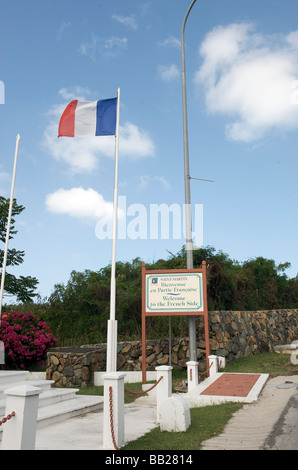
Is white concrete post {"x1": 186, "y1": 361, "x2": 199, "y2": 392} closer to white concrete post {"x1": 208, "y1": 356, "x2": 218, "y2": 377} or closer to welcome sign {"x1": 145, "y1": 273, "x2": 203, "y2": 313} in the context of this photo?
white concrete post {"x1": 208, "y1": 356, "x2": 218, "y2": 377}

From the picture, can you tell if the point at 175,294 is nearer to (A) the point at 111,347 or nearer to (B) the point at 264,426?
(A) the point at 111,347

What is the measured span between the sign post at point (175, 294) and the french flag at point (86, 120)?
4.73 m

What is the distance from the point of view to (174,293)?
12.6m

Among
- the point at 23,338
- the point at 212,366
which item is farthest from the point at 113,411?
the point at 23,338

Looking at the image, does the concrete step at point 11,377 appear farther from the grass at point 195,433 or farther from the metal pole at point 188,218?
the metal pole at point 188,218

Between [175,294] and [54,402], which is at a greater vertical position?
[175,294]

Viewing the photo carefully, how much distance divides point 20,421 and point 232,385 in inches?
307

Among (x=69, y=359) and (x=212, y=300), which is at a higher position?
(x=212, y=300)

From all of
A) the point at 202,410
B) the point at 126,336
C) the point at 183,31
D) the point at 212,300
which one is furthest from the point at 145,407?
the point at 183,31

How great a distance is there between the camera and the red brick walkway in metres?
9.67

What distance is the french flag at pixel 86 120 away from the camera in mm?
12414

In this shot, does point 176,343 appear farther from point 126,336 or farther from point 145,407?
point 145,407
